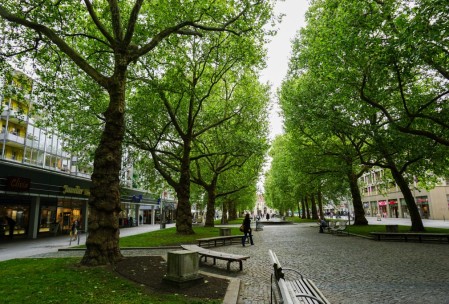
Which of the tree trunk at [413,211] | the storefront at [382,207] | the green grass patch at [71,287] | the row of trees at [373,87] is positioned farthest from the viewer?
the storefront at [382,207]

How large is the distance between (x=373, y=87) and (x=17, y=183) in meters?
24.8

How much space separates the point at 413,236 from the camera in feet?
53.5

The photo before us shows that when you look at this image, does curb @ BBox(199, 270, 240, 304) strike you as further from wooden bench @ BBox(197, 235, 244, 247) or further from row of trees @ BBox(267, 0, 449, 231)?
row of trees @ BBox(267, 0, 449, 231)

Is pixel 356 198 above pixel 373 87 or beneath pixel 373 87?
beneath

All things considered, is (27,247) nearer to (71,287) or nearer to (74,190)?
(74,190)

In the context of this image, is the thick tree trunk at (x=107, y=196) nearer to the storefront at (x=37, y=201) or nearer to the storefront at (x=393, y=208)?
the storefront at (x=37, y=201)

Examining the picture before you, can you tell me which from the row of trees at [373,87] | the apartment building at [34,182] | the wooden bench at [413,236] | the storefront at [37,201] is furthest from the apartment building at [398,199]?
the apartment building at [34,182]

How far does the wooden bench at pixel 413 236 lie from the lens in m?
15.3

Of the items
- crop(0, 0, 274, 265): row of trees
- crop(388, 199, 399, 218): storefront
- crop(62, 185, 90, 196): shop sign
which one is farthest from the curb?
crop(388, 199, 399, 218): storefront

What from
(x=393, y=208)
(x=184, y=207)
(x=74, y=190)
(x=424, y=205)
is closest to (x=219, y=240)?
(x=184, y=207)

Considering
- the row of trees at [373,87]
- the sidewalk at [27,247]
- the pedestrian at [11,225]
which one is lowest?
the sidewalk at [27,247]

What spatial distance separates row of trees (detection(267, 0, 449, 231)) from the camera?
10.6 meters

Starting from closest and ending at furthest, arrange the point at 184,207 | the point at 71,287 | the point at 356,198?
the point at 71,287 → the point at 184,207 → the point at 356,198

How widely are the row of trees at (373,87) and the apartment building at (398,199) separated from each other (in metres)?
7.14
